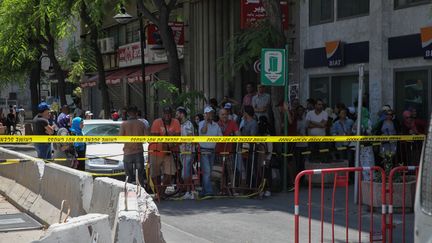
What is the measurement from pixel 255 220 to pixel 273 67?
3.89 m

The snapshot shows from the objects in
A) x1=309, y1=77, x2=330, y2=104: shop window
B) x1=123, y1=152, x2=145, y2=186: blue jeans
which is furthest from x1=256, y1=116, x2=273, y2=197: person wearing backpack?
x1=309, y1=77, x2=330, y2=104: shop window

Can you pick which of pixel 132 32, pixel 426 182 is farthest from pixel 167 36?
pixel 426 182

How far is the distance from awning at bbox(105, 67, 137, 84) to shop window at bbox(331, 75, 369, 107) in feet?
53.3

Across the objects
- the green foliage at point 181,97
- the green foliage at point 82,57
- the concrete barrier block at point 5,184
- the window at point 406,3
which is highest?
the window at point 406,3

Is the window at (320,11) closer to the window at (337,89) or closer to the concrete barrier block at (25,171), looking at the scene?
the window at (337,89)

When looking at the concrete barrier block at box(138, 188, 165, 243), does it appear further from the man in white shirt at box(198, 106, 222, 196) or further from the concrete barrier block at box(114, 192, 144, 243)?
the man in white shirt at box(198, 106, 222, 196)

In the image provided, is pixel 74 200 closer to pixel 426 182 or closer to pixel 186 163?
pixel 186 163

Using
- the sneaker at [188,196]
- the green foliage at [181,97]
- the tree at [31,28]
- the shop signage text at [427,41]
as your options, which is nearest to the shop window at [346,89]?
the shop signage text at [427,41]

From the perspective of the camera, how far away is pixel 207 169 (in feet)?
40.4

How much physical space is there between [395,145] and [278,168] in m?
2.55

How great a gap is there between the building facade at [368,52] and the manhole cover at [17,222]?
9.26 metres

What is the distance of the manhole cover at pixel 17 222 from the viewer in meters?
9.54

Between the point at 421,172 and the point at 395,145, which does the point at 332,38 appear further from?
the point at 421,172

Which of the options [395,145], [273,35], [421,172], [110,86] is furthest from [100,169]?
[110,86]
